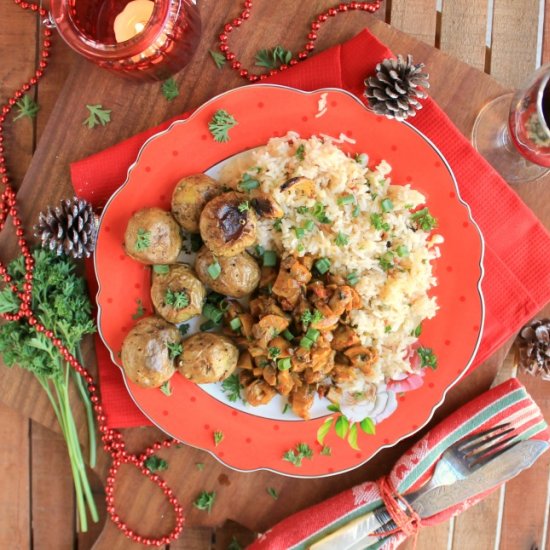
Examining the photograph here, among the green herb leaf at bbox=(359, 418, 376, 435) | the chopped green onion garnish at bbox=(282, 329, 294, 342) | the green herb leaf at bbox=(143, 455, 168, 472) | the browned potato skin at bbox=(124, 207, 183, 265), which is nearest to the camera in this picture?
the browned potato skin at bbox=(124, 207, 183, 265)

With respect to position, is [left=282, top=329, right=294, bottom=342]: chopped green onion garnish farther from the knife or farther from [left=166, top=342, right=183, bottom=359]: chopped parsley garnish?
the knife

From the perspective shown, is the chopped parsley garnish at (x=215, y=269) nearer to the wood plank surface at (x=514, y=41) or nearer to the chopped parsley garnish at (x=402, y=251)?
the chopped parsley garnish at (x=402, y=251)

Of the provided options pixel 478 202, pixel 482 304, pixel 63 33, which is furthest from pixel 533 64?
pixel 63 33

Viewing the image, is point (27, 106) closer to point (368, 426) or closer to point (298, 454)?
point (298, 454)

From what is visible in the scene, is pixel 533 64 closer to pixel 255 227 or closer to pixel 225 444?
pixel 255 227

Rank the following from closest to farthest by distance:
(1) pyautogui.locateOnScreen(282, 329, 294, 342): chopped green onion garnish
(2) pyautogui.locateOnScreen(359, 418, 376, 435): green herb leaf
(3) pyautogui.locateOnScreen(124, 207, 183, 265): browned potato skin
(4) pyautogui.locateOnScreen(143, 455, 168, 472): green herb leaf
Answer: (3) pyautogui.locateOnScreen(124, 207, 183, 265): browned potato skin → (1) pyautogui.locateOnScreen(282, 329, 294, 342): chopped green onion garnish → (2) pyautogui.locateOnScreen(359, 418, 376, 435): green herb leaf → (4) pyautogui.locateOnScreen(143, 455, 168, 472): green herb leaf

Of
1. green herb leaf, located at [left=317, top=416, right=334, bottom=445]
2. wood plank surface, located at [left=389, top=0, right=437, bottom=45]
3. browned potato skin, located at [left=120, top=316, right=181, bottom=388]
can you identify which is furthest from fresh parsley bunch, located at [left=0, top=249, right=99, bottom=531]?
wood plank surface, located at [left=389, top=0, right=437, bottom=45]

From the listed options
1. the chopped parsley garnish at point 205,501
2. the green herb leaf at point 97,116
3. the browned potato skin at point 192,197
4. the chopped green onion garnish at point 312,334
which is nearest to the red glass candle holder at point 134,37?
the green herb leaf at point 97,116
